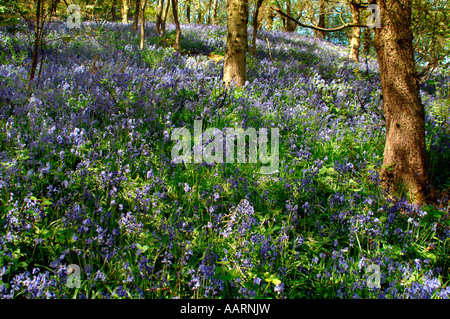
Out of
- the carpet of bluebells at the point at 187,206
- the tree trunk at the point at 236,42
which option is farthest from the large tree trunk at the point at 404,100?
the tree trunk at the point at 236,42

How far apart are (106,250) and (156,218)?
0.43m

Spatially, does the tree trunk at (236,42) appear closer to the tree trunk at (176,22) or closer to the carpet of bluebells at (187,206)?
the carpet of bluebells at (187,206)

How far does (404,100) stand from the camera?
302cm

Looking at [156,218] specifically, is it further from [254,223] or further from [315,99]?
[315,99]

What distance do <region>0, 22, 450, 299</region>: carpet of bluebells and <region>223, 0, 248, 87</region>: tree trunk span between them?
80cm

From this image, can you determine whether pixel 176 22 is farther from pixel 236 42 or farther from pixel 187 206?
pixel 187 206

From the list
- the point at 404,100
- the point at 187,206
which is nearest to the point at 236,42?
the point at 404,100

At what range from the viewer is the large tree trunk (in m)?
3.00

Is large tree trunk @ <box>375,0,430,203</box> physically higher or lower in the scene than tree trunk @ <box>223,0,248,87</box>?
lower

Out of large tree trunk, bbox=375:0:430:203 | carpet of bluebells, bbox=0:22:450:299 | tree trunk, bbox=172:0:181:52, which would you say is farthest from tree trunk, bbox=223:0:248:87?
tree trunk, bbox=172:0:181:52

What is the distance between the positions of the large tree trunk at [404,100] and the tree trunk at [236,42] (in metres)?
2.87

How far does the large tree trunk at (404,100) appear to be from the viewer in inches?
118

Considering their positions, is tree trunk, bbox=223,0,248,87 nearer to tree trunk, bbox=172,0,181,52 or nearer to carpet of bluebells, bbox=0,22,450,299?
carpet of bluebells, bbox=0,22,450,299
